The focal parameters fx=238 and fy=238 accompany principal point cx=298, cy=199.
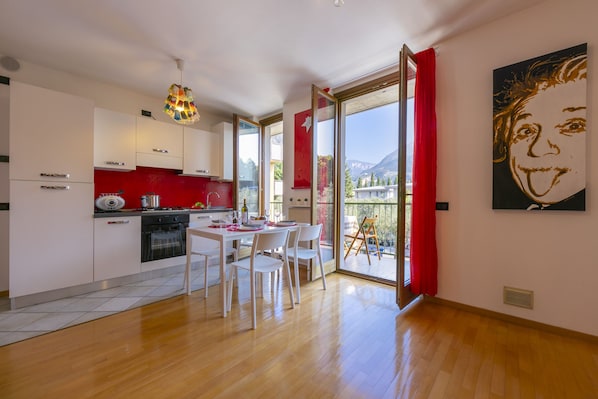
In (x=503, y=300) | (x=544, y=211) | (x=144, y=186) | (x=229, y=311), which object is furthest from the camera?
(x=144, y=186)

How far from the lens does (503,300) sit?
210cm

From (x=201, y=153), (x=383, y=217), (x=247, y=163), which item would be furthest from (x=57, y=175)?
Result: (x=383, y=217)

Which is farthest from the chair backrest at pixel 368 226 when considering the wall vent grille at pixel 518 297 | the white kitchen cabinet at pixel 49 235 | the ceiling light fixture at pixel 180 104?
the white kitchen cabinet at pixel 49 235

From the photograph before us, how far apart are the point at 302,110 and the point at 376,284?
8.97 feet

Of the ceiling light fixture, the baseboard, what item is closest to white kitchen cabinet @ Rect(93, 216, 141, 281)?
the ceiling light fixture

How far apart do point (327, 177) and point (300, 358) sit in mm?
2273

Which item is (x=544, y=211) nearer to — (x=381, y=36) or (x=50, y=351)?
(x=381, y=36)

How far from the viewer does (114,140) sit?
306 centimetres

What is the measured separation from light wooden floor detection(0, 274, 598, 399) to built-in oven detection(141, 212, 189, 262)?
3.48 ft

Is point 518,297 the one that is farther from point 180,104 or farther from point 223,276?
point 180,104

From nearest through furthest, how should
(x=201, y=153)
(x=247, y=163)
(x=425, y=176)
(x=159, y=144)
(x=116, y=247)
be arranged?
(x=425, y=176)
(x=116, y=247)
(x=159, y=144)
(x=201, y=153)
(x=247, y=163)

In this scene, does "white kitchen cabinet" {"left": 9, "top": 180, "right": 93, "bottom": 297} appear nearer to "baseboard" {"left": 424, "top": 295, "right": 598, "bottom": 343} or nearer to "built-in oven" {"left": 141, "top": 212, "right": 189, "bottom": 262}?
"built-in oven" {"left": 141, "top": 212, "right": 189, "bottom": 262}

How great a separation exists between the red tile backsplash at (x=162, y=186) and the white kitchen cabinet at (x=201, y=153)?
30 centimetres

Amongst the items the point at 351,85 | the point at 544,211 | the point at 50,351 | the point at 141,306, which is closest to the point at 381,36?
the point at 351,85
